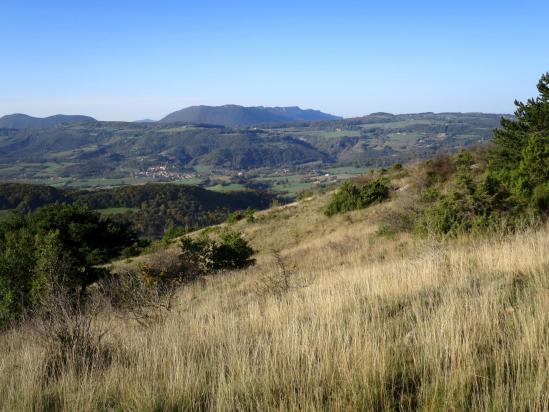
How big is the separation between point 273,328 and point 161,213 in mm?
65283

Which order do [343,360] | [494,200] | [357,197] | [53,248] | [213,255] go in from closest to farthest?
[343,360], [494,200], [53,248], [213,255], [357,197]

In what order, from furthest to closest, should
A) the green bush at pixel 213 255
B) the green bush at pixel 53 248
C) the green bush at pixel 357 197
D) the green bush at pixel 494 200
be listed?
the green bush at pixel 357 197 < the green bush at pixel 213 255 < the green bush at pixel 53 248 < the green bush at pixel 494 200

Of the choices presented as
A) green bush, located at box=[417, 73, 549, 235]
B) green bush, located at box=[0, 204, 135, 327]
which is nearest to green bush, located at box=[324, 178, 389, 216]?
green bush, located at box=[417, 73, 549, 235]

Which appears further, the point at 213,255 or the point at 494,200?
the point at 213,255

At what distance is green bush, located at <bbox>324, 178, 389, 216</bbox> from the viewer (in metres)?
25.3

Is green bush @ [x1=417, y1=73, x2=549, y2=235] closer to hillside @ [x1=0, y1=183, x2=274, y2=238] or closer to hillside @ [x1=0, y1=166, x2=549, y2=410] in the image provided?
hillside @ [x1=0, y1=166, x2=549, y2=410]

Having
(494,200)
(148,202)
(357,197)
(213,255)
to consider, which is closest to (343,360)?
(494,200)

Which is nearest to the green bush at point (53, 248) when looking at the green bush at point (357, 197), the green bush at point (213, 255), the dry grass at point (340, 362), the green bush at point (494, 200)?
the green bush at point (213, 255)

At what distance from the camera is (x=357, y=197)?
2583 centimetres

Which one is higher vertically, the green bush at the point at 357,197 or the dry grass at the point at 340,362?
the dry grass at the point at 340,362

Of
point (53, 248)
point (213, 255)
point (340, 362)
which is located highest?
point (340, 362)

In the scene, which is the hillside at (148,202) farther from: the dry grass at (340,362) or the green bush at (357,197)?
the dry grass at (340,362)

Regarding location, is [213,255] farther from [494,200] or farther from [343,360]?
[343,360]

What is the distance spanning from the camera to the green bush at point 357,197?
25.3 meters
